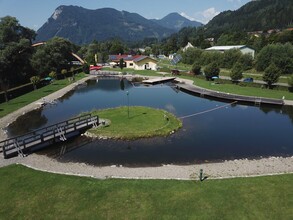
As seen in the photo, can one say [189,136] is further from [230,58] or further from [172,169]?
[230,58]

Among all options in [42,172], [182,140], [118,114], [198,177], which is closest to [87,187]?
[42,172]

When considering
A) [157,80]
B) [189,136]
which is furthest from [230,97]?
[157,80]

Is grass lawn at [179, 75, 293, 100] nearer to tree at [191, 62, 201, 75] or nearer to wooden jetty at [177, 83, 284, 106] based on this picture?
wooden jetty at [177, 83, 284, 106]

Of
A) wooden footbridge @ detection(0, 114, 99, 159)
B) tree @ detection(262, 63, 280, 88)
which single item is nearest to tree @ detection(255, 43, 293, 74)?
tree @ detection(262, 63, 280, 88)

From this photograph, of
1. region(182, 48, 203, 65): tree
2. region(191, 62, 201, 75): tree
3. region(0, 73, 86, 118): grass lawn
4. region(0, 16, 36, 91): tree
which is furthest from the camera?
region(182, 48, 203, 65): tree

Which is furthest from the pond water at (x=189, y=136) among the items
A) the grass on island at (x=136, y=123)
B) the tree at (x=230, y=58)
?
the tree at (x=230, y=58)
